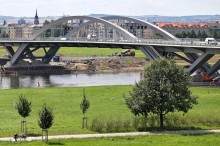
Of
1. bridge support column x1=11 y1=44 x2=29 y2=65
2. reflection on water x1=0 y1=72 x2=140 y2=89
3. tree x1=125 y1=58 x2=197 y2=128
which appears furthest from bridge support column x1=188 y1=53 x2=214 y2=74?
bridge support column x1=11 y1=44 x2=29 y2=65

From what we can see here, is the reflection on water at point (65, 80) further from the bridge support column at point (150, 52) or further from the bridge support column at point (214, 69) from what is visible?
the bridge support column at point (214, 69)

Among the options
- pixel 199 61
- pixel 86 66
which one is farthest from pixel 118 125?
pixel 86 66

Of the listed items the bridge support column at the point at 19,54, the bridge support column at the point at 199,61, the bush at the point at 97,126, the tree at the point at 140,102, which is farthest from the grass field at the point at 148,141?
the bridge support column at the point at 19,54

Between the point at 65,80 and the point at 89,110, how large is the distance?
46.4m

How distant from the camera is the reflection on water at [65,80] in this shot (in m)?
84.2

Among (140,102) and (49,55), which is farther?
(49,55)

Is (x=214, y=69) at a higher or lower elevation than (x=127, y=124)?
higher

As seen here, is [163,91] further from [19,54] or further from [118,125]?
[19,54]

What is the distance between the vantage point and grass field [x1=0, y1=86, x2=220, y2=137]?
38344mm

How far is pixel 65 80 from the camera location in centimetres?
9244

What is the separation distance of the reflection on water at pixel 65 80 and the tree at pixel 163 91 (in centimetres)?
4190

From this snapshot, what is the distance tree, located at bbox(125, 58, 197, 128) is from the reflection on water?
41900 millimetres

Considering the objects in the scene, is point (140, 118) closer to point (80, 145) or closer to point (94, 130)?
point (94, 130)

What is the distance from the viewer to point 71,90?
63.8 meters
